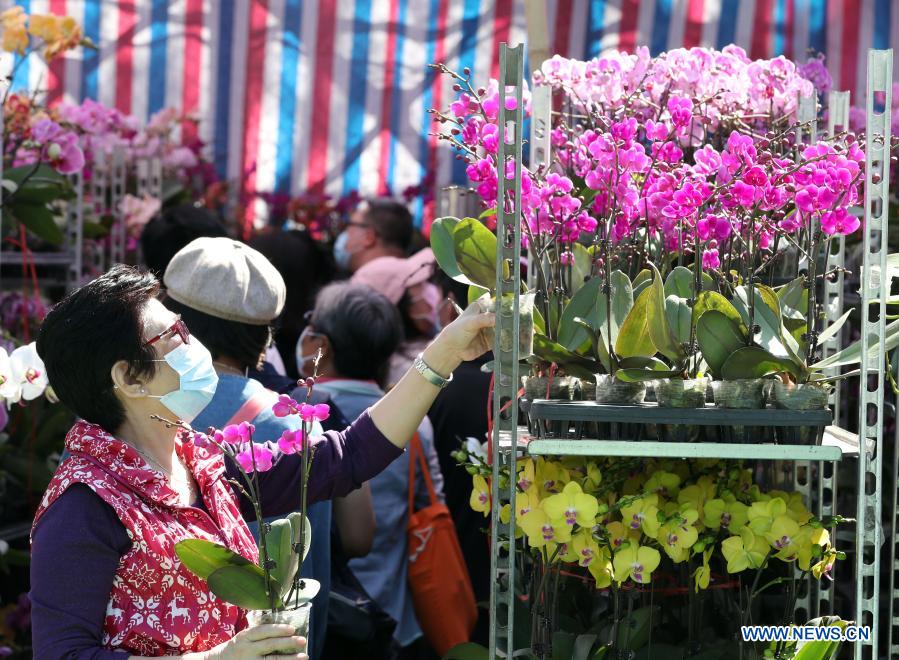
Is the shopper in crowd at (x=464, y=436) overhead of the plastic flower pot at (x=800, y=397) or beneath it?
beneath

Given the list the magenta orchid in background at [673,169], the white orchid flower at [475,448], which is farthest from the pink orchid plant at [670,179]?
the white orchid flower at [475,448]

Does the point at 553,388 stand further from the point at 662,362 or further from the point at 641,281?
the point at 641,281

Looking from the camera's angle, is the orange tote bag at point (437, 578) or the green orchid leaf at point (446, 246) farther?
the orange tote bag at point (437, 578)

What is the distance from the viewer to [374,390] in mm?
2885

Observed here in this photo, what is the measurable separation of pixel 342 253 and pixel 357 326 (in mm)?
1749

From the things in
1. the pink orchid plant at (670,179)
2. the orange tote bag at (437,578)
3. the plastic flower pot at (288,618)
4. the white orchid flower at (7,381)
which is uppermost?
the pink orchid plant at (670,179)

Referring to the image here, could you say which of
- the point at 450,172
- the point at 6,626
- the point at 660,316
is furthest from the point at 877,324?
the point at 450,172

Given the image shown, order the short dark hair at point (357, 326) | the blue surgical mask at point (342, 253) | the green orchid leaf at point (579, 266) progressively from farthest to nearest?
the blue surgical mask at point (342, 253)
the short dark hair at point (357, 326)
the green orchid leaf at point (579, 266)

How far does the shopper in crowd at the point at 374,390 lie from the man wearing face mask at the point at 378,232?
1.50 meters

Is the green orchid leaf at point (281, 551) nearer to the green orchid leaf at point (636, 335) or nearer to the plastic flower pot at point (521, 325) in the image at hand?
the plastic flower pot at point (521, 325)

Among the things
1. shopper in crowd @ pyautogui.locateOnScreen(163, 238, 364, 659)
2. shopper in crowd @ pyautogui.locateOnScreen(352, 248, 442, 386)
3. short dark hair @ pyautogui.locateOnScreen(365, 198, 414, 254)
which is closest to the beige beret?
shopper in crowd @ pyautogui.locateOnScreen(163, 238, 364, 659)

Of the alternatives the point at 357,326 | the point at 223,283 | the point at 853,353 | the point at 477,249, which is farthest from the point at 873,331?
the point at 357,326

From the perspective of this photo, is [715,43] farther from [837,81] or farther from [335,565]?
[335,565]

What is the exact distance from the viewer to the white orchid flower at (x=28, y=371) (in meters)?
2.05
